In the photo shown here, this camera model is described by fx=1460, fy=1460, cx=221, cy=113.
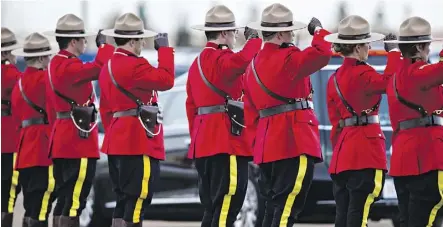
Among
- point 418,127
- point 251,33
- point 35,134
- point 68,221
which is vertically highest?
point 251,33

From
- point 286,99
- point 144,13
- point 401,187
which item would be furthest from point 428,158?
point 144,13

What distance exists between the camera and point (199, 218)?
14.6m

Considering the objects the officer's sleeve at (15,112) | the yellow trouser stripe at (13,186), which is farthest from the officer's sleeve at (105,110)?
the yellow trouser stripe at (13,186)

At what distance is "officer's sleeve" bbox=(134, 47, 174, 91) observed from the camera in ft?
37.2

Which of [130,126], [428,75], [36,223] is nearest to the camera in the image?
[428,75]

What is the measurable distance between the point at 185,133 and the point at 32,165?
1886 mm

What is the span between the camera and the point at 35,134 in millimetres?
13172

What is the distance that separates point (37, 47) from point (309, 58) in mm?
3706

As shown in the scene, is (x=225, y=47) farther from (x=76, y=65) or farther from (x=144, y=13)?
(x=144, y=13)

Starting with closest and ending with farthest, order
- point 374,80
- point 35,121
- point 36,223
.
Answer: point 374,80 → point 36,223 → point 35,121

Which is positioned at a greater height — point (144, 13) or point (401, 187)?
point (401, 187)

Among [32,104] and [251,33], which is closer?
[251,33]

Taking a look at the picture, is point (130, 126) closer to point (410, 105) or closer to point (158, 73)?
point (158, 73)

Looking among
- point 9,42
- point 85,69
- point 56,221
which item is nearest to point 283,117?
point 85,69
